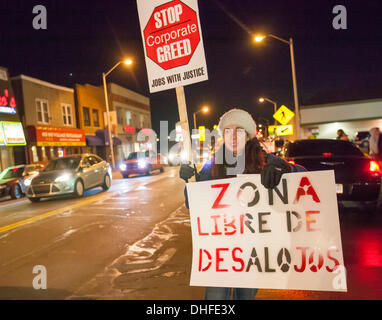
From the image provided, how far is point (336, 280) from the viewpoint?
2510 millimetres

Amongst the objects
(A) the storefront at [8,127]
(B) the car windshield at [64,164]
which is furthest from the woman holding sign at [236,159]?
(A) the storefront at [8,127]

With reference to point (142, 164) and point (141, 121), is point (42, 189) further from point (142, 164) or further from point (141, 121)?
point (141, 121)

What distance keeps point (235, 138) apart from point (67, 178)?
34.8ft

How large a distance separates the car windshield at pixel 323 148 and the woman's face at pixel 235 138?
4.77m

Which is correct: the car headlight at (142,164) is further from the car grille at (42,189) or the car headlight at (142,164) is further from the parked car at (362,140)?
the parked car at (362,140)

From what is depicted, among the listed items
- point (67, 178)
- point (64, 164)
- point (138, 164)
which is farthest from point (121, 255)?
point (138, 164)

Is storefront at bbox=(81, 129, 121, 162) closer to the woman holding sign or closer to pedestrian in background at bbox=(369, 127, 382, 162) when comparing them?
pedestrian in background at bbox=(369, 127, 382, 162)

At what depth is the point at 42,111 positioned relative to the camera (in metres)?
25.5

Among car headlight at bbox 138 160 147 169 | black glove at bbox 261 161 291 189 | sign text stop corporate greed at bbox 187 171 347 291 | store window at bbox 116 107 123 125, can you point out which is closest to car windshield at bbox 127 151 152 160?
car headlight at bbox 138 160 147 169

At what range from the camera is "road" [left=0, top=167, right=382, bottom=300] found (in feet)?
12.7

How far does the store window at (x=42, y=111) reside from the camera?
2524 centimetres

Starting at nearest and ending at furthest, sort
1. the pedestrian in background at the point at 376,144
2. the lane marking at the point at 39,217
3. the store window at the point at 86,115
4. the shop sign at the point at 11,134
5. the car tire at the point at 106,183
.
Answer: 1. the lane marking at the point at 39,217
2. the pedestrian in background at the point at 376,144
3. the car tire at the point at 106,183
4. the shop sign at the point at 11,134
5. the store window at the point at 86,115

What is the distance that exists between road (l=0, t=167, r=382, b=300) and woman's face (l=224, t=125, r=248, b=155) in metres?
1.79
